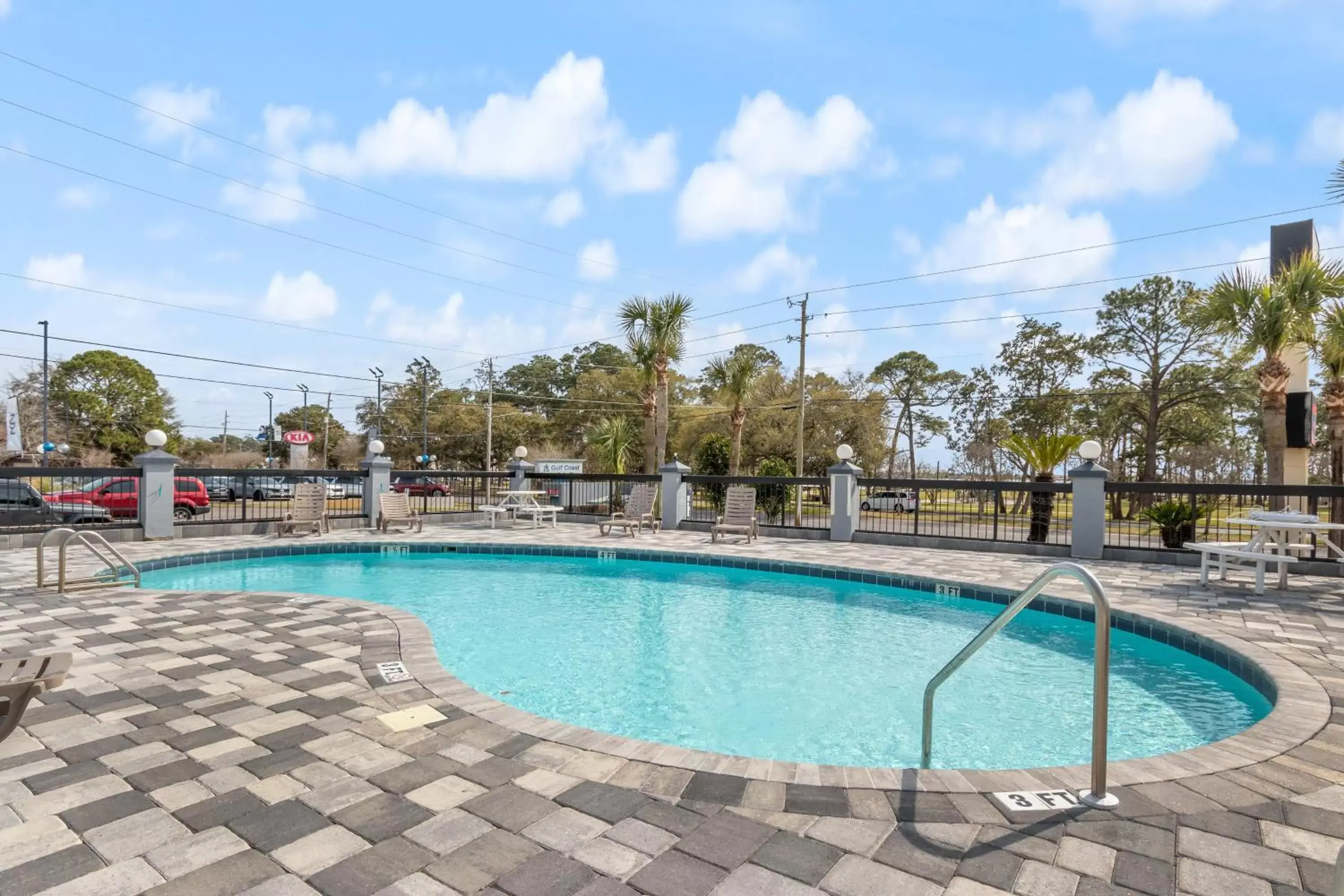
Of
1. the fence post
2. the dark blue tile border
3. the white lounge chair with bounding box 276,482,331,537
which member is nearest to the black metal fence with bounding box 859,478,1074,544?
the dark blue tile border

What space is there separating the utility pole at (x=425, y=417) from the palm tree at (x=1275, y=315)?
3232 centimetres

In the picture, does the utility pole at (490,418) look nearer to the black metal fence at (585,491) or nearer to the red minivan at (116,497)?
the black metal fence at (585,491)

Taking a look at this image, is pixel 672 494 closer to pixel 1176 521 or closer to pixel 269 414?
pixel 1176 521

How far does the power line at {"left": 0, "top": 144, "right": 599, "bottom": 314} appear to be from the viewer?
1677 cm

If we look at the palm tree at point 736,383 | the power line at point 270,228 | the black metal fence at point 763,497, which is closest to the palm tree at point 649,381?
the power line at point 270,228

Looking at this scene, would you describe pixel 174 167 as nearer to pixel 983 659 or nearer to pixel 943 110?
pixel 943 110

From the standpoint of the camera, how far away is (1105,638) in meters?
2.48

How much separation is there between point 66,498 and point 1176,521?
18089mm

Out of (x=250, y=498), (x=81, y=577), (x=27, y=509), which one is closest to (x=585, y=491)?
(x=250, y=498)

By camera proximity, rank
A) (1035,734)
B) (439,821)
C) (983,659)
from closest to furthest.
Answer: (439,821)
(1035,734)
(983,659)

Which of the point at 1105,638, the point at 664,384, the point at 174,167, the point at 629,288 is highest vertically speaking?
the point at 174,167

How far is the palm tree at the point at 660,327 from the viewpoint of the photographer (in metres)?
17.3

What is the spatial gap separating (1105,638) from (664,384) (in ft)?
52.4

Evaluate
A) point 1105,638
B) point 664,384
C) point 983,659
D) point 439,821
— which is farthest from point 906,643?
point 664,384
